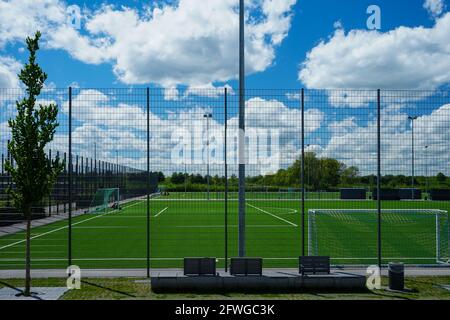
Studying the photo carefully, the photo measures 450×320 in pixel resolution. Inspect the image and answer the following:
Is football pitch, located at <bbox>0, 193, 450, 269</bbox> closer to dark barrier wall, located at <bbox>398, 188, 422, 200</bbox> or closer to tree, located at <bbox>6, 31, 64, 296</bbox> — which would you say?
dark barrier wall, located at <bbox>398, 188, 422, 200</bbox>

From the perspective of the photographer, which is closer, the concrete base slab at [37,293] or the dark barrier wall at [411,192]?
the concrete base slab at [37,293]

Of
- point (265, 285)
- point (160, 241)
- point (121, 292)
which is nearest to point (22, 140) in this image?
point (121, 292)

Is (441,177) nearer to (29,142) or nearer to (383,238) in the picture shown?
(383,238)

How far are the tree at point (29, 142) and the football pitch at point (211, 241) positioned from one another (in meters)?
3.94

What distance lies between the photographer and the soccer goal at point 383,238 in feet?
45.9

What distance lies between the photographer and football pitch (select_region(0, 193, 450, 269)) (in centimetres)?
1345

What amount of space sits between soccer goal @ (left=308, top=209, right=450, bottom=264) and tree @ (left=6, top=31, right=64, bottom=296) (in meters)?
7.27

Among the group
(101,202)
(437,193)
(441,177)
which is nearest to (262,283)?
(441,177)

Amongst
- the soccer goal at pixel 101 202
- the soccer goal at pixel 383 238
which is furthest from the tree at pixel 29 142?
the soccer goal at pixel 101 202

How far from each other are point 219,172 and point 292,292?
132 inches

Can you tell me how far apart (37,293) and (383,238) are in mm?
15209

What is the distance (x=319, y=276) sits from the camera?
949cm

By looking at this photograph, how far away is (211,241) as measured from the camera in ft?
60.2

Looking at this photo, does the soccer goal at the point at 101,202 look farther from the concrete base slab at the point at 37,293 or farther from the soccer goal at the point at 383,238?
the concrete base slab at the point at 37,293
